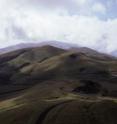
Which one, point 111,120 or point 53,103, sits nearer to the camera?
point 111,120

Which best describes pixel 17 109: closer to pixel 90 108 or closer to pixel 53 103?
pixel 53 103

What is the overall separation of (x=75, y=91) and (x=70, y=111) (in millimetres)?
55345

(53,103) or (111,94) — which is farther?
(111,94)

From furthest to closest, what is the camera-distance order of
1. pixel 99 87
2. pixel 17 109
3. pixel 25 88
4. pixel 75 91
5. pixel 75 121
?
pixel 25 88 → pixel 99 87 → pixel 75 91 → pixel 17 109 → pixel 75 121

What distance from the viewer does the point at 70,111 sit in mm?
101562

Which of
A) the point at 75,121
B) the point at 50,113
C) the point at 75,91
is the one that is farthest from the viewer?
the point at 75,91

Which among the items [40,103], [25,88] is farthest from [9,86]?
[40,103]

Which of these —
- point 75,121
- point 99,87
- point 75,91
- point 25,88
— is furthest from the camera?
point 25,88

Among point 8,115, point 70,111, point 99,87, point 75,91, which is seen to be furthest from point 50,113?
point 99,87

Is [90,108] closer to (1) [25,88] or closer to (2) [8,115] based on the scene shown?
(2) [8,115]

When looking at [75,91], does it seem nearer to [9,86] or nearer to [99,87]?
[99,87]

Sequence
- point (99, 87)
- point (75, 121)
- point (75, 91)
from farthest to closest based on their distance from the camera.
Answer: point (99, 87) → point (75, 91) → point (75, 121)

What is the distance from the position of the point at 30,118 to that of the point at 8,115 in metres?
7.92

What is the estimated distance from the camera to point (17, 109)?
108000 mm
